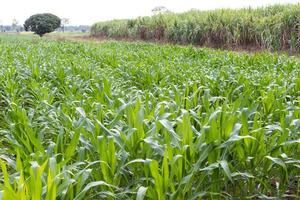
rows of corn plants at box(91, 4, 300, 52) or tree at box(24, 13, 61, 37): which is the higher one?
tree at box(24, 13, 61, 37)

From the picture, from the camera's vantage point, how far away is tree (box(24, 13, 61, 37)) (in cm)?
3644

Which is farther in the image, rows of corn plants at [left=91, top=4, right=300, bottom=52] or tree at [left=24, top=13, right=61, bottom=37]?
tree at [left=24, top=13, right=61, bottom=37]

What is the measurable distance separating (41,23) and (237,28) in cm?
2698

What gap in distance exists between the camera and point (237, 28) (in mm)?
13367

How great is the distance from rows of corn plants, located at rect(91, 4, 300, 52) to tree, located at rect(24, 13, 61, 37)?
19.2 metres

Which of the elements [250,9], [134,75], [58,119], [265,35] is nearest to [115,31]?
[250,9]

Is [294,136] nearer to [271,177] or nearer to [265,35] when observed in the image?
[271,177]

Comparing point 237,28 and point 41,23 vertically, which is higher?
point 41,23

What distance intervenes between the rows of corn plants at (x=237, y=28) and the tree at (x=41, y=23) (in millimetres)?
19212

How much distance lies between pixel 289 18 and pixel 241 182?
10.8 m

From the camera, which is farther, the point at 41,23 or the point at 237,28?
the point at 41,23

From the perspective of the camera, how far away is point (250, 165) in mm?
2225

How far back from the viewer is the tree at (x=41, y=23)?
120 feet

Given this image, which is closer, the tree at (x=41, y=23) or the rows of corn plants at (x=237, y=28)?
the rows of corn plants at (x=237, y=28)
